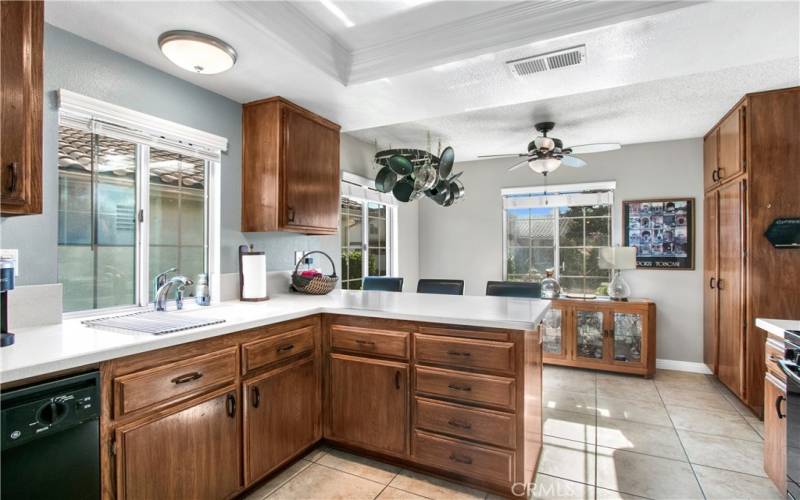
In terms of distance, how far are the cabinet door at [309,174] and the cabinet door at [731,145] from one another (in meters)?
3.24

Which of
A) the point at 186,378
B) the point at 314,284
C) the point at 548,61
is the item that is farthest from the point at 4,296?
the point at 548,61

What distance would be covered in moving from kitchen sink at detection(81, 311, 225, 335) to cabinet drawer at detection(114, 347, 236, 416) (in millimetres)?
153

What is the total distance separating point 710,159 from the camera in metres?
4.00

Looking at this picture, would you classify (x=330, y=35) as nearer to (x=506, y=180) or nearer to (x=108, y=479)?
(x=108, y=479)

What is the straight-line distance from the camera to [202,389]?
5.72 ft

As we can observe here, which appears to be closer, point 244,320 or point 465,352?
point 244,320

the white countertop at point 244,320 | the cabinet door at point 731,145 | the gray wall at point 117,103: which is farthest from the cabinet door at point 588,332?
the gray wall at point 117,103

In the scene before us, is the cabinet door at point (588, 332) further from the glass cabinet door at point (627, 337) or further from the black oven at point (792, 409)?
the black oven at point (792, 409)

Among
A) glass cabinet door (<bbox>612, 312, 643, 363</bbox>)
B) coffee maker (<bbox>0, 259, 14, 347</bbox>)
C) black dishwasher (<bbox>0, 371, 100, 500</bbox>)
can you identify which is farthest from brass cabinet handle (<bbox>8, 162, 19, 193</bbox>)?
glass cabinet door (<bbox>612, 312, 643, 363</bbox>)

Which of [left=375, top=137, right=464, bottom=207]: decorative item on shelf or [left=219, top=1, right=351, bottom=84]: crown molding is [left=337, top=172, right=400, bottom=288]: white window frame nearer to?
[left=375, top=137, right=464, bottom=207]: decorative item on shelf

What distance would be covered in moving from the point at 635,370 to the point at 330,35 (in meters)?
4.17

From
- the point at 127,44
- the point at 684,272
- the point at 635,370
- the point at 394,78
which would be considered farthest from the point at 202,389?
the point at 684,272

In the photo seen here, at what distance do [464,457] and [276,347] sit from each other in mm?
1128

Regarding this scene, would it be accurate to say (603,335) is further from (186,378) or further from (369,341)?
(186,378)
